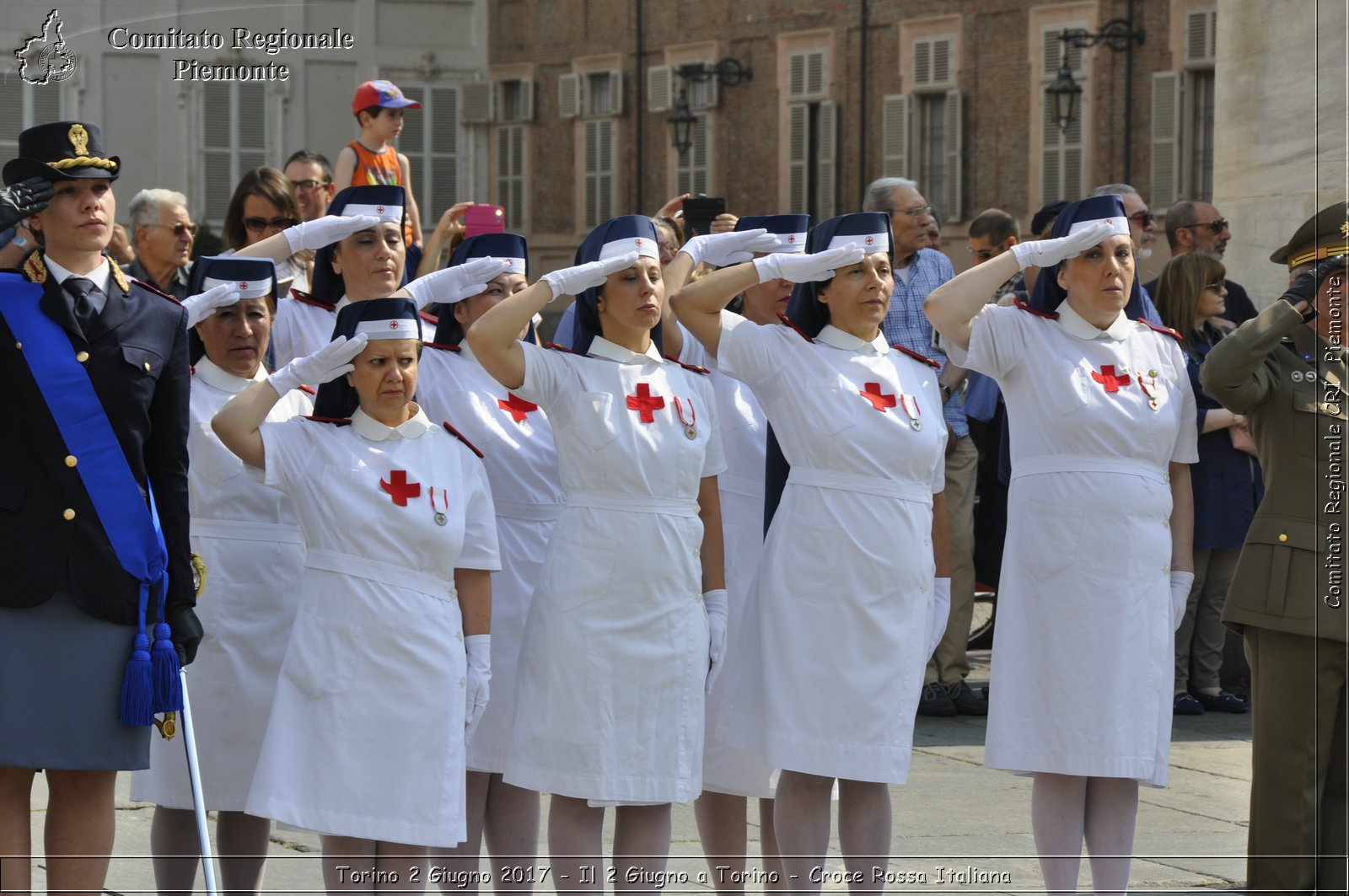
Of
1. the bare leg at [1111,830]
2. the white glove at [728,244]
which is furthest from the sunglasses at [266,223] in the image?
the bare leg at [1111,830]

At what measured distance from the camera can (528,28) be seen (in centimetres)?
3375

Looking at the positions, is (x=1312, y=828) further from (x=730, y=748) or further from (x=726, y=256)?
(x=726, y=256)

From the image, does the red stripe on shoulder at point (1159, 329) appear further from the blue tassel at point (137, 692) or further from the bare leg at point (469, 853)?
the blue tassel at point (137, 692)

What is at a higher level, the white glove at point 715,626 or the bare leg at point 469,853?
the white glove at point 715,626

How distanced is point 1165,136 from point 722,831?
70.1 ft

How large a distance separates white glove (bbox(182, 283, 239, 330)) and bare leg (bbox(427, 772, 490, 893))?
1.51 m

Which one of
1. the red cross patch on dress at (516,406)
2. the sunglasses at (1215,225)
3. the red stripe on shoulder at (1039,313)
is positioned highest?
the sunglasses at (1215,225)

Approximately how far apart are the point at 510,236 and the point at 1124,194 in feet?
11.8

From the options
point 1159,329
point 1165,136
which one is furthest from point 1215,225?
point 1165,136

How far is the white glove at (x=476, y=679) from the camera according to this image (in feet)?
17.0

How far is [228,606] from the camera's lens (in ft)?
18.1

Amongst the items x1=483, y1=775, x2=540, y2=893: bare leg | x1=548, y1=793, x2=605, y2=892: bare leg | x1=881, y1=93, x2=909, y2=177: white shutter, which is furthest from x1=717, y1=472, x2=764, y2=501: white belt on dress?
x1=881, y1=93, x2=909, y2=177: white shutter

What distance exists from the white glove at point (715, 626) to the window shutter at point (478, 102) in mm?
27651

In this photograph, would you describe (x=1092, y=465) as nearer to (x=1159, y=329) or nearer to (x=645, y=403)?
(x=1159, y=329)
